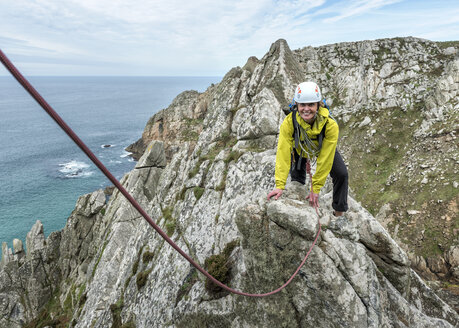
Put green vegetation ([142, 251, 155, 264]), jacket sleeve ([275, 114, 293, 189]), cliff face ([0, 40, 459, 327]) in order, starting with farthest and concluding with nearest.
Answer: green vegetation ([142, 251, 155, 264]), jacket sleeve ([275, 114, 293, 189]), cliff face ([0, 40, 459, 327])

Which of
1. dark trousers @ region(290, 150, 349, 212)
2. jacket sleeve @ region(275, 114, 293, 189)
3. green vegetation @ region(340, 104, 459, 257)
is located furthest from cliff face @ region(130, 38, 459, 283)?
jacket sleeve @ region(275, 114, 293, 189)

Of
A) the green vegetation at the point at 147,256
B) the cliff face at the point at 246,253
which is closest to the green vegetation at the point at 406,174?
the cliff face at the point at 246,253

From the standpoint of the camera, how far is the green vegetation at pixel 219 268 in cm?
946

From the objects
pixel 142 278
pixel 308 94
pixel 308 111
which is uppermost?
pixel 308 94

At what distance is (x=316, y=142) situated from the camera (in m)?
7.36

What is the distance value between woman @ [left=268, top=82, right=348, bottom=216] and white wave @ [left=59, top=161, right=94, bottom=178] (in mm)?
81544

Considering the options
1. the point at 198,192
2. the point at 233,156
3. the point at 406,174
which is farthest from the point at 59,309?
the point at 406,174

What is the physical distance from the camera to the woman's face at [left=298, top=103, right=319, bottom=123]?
6.74m

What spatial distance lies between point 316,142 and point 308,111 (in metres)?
1.10

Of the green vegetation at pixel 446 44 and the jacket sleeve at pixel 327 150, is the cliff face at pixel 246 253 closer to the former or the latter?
the jacket sleeve at pixel 327 150

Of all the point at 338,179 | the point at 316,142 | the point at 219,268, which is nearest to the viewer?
the point at 316,142

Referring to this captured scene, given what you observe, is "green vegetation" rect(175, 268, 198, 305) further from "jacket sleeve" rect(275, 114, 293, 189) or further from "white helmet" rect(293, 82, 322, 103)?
"white helmet" rect(293, 82, 322, 103)

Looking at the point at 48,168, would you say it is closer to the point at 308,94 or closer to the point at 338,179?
the point at 338,179

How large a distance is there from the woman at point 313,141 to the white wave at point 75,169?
8154cm
